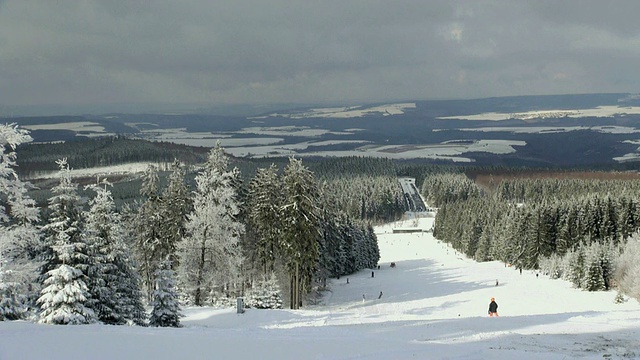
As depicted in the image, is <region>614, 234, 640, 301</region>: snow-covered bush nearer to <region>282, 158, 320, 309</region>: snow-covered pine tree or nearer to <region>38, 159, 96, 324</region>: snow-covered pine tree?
<region>282, 158, 320, 309</region>: snow-covered pine tree

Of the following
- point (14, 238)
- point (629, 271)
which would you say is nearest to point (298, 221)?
point (14, 238)

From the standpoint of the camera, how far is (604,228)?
7638 centimetres

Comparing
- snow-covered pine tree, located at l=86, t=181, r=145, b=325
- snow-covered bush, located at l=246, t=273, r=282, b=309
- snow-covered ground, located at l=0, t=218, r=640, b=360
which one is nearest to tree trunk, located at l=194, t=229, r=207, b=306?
snow-covered bush, located at l=246, t=273, r=282, b=309

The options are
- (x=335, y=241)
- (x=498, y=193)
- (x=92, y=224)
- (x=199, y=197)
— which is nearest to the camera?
(x=92, y=224)

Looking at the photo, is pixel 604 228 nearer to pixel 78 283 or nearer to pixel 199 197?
pixel 199 197

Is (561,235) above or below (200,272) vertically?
below

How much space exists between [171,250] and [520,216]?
6171 cm

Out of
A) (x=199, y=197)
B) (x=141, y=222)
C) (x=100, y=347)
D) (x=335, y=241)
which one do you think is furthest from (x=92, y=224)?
(x=335, y=241)

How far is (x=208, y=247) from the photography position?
35.2m

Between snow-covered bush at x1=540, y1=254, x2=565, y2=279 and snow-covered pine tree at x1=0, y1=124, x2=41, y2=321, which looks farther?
snow-covered bush at x1=540, y1=254, x2=565, y2=279

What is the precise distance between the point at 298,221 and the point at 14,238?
20.5m

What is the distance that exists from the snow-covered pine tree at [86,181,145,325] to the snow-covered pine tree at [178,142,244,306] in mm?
6445

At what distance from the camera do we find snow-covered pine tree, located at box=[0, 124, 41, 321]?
1977cm

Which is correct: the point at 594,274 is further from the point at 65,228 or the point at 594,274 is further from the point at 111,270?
the point at 65,228
